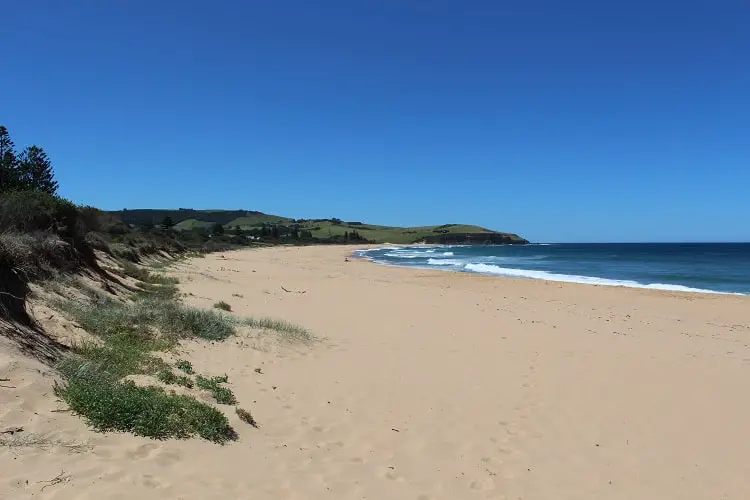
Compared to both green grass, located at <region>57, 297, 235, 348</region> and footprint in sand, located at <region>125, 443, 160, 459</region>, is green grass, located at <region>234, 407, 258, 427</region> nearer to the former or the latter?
footprint in sand, located at <region>125, 443, 160, 459</region>

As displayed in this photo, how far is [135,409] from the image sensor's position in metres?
5.36

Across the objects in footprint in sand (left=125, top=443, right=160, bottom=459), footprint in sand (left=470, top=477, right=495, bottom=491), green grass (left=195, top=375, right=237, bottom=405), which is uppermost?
footprint in sand (left=125, top=443, right=160, bottom=459)

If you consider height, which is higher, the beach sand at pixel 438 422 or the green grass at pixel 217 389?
the green grass at pixel 217 389

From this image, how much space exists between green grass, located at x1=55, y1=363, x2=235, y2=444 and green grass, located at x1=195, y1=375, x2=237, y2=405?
25.4 inches

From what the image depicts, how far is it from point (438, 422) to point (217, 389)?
3376mm

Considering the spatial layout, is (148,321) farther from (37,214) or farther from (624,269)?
(624,269)

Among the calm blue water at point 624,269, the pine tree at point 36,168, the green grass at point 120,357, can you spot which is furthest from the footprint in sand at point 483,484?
the pine tree at point 36,168

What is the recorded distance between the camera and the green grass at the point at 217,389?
6.90 meters

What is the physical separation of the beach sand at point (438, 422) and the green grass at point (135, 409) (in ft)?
0.63

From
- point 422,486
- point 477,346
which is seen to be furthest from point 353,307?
point 422,486

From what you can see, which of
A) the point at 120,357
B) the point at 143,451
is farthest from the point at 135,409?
the point at 120,357

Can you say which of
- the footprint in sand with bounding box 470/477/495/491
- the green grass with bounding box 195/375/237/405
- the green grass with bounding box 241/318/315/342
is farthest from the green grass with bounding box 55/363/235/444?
the green grass with bounding box 241/318/315/342

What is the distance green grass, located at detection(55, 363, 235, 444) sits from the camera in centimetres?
509

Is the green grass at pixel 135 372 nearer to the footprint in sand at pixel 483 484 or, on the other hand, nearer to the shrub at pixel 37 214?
the footprint in sand at pixel 483 484
